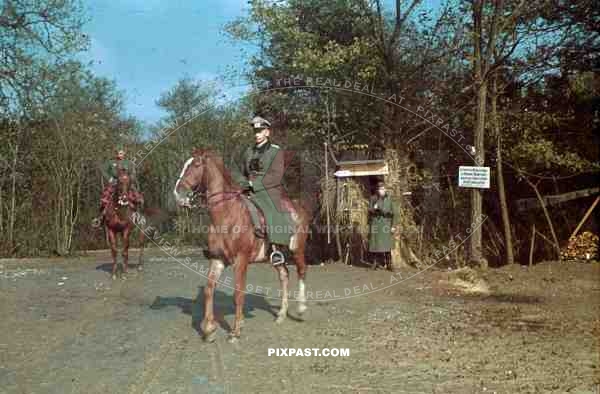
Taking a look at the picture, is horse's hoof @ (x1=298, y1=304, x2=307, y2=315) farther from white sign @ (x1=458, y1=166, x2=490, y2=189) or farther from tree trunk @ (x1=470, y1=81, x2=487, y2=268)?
tree trunk @ (x1=470, y1=81, x2=487, y2=268)

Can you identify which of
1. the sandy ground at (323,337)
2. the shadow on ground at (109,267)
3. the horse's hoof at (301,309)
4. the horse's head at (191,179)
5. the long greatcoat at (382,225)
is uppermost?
the horse's head at (191,179)

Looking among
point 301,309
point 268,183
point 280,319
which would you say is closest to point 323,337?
point 280,319

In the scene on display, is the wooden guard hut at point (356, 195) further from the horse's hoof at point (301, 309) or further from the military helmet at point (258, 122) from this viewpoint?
the military helmet at point (258, 122)

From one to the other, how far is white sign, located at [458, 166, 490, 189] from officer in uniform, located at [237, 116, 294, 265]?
549cm

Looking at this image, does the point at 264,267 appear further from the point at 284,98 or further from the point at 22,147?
the point at 22,147

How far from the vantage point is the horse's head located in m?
5.95

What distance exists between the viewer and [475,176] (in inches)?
436

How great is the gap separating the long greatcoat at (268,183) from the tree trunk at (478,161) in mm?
5913

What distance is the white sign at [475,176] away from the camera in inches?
434

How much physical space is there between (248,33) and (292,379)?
29.7 feet

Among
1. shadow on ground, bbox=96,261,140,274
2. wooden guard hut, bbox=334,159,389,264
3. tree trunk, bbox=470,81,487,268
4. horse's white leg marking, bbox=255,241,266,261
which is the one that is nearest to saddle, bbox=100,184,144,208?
shadow on ground, bbox=96,261,140,274

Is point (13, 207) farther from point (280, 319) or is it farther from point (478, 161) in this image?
point (478, 161)

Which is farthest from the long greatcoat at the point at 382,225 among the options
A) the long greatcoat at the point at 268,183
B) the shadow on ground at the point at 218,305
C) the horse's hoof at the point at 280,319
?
the long greatcoat at the point at 268,183

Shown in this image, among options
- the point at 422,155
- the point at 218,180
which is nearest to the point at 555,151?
the point at 422,155
